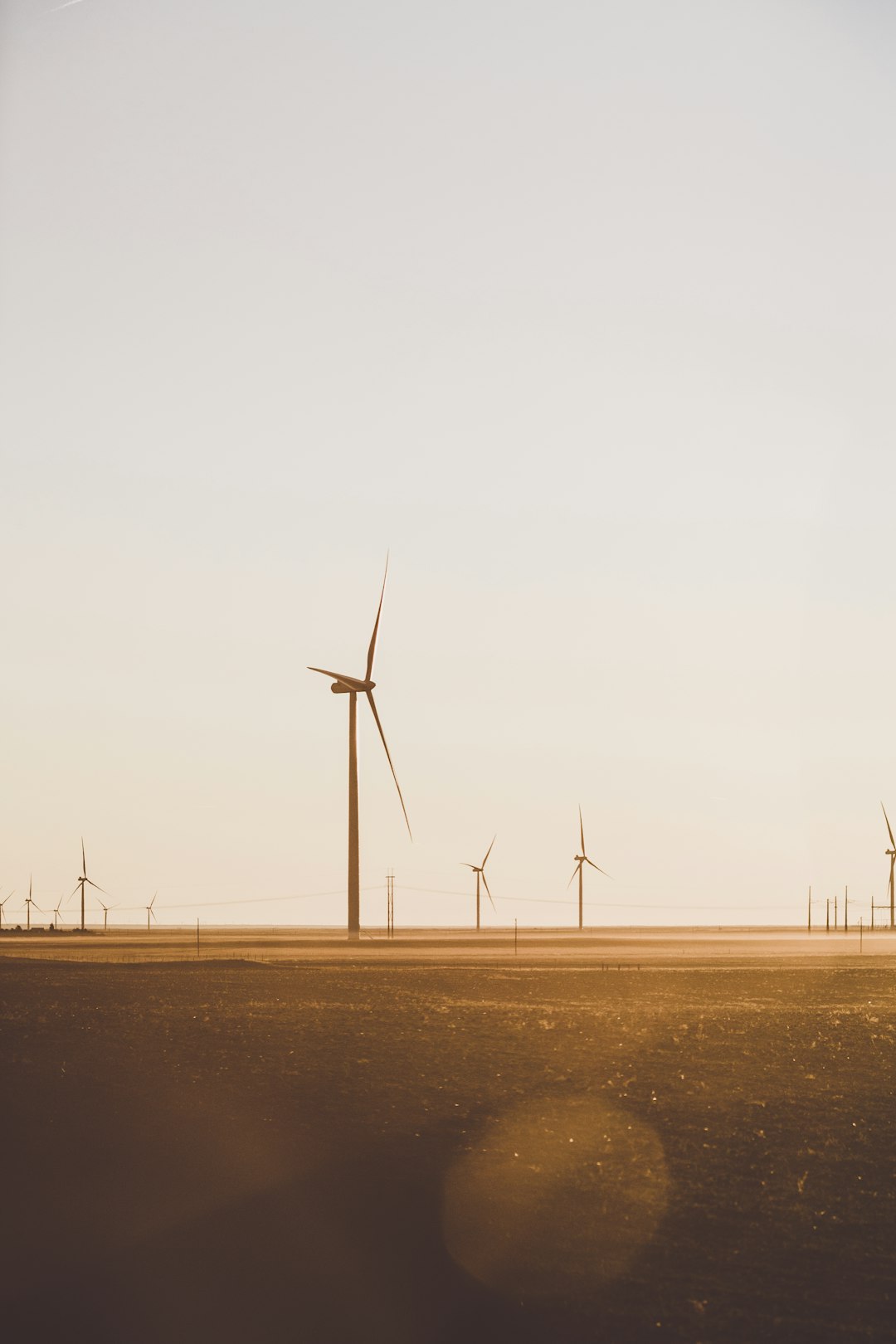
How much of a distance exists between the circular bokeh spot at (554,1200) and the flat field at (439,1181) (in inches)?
1.9

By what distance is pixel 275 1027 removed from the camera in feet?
100

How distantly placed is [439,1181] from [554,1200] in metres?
1.34

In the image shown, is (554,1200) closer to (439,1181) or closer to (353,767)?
(439,1181)

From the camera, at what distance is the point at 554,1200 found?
15.3 m

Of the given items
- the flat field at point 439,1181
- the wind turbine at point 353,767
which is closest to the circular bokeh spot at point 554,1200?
the flat field at point 439,1181

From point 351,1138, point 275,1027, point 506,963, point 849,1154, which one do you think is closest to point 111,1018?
point 275,1027

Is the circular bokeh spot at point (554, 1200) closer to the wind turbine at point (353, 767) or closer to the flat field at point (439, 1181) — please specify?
the flat field at point (439, 1181)

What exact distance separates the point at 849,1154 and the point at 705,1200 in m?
3.69

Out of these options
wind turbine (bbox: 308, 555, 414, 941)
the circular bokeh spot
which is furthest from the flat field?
wind turbine (bbox: 308, 555, 414, 941)

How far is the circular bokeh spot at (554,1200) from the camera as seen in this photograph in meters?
12.6

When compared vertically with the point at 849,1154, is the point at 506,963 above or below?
below

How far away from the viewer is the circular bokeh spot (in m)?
12.6

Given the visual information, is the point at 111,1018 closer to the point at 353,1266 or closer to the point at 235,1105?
the point at 235,1105

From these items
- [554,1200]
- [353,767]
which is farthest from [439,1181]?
[353,767]
